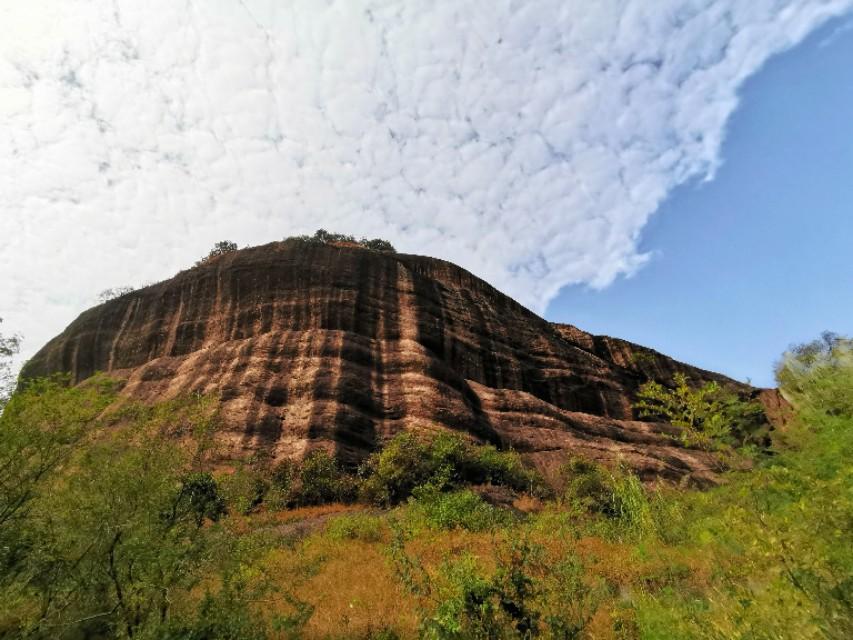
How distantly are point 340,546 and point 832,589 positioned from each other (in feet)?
45.0

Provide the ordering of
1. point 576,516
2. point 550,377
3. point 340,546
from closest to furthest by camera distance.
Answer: point 340,546 → point 576,516 → point 550,377

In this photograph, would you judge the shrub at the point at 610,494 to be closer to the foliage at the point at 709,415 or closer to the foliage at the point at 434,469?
the foliage at the point at 434,469

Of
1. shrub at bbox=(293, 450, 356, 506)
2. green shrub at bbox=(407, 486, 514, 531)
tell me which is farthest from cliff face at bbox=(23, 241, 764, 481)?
green shrub at bbox=(407, 486, 514, 531)

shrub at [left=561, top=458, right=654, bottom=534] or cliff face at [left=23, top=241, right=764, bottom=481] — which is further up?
cliff face at [left=23, top=241, right=764, bottom=481]

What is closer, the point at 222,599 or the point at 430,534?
the point at 222,599

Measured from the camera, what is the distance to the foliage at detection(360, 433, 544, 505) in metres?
22.8

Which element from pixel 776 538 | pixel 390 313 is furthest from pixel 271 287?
pixel 776 538

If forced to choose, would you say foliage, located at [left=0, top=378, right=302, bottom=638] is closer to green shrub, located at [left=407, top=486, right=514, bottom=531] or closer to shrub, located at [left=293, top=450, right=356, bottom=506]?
green shrub, located at [left=407, top=486, right=514, bottom=531]

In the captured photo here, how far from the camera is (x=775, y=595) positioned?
3.54 metres

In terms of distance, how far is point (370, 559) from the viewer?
13.4 m

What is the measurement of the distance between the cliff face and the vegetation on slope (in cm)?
1632

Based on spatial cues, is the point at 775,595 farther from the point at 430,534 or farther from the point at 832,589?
the point at 430,534

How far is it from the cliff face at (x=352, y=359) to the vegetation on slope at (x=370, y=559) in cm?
1632

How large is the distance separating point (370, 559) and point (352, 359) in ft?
66.2
